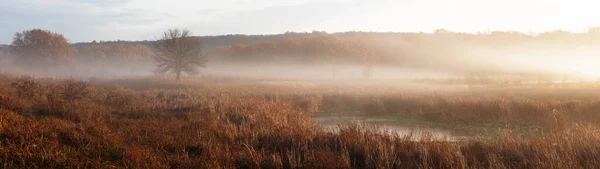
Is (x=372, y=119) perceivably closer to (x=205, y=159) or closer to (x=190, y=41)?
(x=205, y=159)

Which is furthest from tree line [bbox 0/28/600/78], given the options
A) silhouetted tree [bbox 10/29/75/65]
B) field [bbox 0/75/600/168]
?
Result: field [bbox 0/75/600/168]

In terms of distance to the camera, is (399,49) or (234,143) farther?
(399,49)

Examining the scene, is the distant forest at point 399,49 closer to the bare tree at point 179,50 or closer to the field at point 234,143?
the bare tree at point 179,50

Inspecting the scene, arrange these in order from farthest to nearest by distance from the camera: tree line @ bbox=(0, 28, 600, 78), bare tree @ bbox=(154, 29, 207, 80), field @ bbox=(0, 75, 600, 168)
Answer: tree line @ bbox=(0, 28, 600, 78)
bare tree @ bbox=(154, 29, 207, 80)
field @ bbox=(0, 75, 600, 168)

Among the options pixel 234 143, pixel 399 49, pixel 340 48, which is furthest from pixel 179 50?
pixel 399 49

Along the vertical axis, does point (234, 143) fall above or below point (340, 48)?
below

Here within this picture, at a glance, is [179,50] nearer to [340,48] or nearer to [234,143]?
[340,48]

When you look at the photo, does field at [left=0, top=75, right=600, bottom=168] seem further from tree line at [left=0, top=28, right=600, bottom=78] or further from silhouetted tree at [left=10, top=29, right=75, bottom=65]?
silhouetted tree at [left=10, top=29, right=75, bottom=65]

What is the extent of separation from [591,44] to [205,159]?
307ft

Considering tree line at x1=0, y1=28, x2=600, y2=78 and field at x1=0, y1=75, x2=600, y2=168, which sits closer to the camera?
field at x1=0, y1=75, x2=600, y2=168

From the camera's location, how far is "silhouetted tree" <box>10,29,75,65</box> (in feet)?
213

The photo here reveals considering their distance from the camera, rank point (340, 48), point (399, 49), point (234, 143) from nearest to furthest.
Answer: point (234, 143) → point (340, 48) → point (399, 49)

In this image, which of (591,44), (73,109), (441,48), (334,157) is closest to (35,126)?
(73,109)

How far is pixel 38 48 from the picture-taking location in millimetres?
64812
